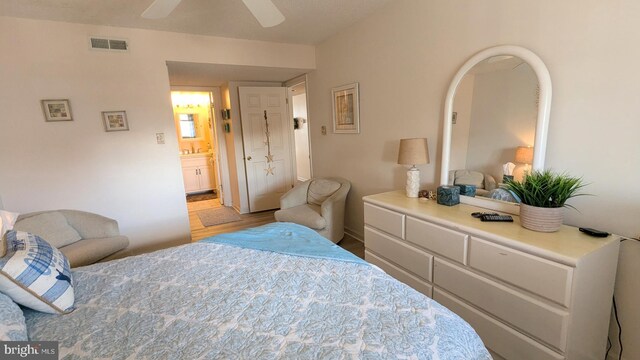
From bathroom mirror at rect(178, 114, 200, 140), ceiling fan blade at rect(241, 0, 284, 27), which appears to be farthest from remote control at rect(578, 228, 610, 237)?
bathroom mirror at rect(178, 114, 200, 140)

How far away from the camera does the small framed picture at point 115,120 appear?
114 inches

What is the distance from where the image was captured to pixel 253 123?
4.55m

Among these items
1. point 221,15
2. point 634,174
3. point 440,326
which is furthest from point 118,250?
point 634,174

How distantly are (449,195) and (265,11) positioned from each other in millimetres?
1759

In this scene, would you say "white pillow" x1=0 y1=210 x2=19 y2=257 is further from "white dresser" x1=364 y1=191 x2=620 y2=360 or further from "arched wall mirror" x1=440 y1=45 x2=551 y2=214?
"arched wall mirror" x1=440 y1=45 x2=551 y2=214

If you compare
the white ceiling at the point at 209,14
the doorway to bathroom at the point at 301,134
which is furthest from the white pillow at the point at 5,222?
the doorway to bathroom at the point at 301,134

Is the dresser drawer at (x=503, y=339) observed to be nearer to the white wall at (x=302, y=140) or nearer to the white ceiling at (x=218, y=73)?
the white ceiling at (x=218, y=73)

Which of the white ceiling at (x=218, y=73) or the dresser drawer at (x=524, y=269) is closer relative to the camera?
the dresser drawer at (x=524, y=269)

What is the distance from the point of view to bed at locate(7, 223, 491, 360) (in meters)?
0.96

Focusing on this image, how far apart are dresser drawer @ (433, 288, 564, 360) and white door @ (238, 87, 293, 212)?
11.7 feet

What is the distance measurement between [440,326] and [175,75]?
13.6 feet

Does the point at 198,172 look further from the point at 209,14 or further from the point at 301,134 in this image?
the point at 209,14

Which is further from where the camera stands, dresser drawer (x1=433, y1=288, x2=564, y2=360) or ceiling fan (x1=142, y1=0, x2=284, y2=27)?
ceiling fan (x1=142, y1=0, x2=284, y2=27)

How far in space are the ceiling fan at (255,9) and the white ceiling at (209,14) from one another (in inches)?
26.3
